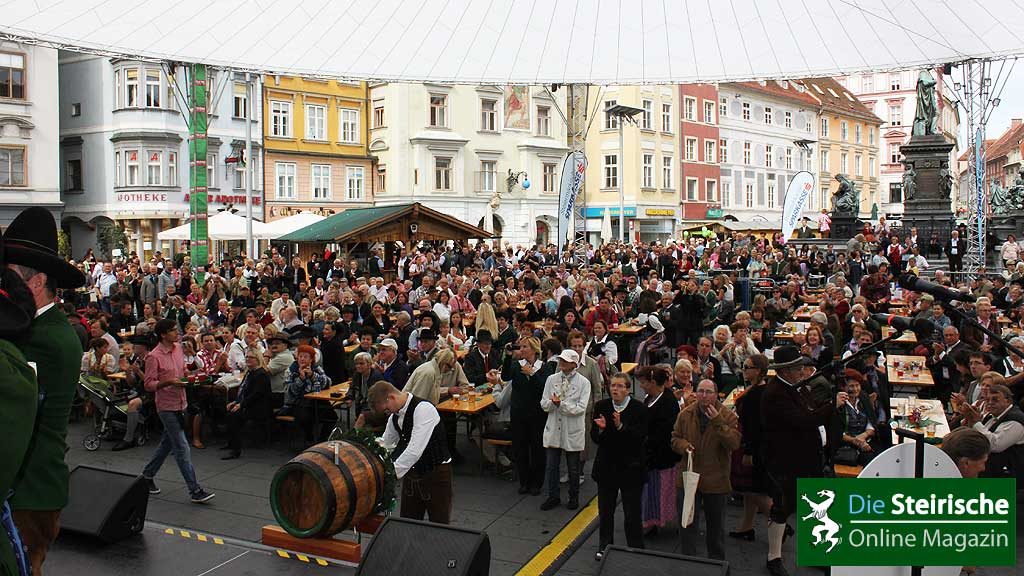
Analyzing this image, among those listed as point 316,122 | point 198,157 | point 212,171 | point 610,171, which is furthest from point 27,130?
point 610,171

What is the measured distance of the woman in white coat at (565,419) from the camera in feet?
26.6

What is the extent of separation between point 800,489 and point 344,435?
4361mm

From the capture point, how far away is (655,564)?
4.95 m

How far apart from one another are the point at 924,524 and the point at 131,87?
4261 cm

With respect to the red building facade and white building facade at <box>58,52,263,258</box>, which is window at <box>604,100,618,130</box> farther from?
white building facade at <box>58,52,263,258</box>

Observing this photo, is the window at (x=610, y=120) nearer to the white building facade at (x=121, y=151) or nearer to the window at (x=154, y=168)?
the white building facade at (x=121, y=151)

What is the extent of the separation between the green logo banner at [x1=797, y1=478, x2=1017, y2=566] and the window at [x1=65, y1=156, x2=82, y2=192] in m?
43.8

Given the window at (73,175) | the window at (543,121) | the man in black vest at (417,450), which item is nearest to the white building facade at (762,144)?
the window at (543,121)

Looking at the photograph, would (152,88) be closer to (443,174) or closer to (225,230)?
(443,174)

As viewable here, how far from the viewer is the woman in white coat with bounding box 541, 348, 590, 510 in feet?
26.6

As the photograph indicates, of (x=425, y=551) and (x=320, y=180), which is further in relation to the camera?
(x=320, y=180)

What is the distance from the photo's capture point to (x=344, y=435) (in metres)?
6.63

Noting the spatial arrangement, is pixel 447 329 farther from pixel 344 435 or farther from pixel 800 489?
pixel 800 489

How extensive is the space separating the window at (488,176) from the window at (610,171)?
8.97m
